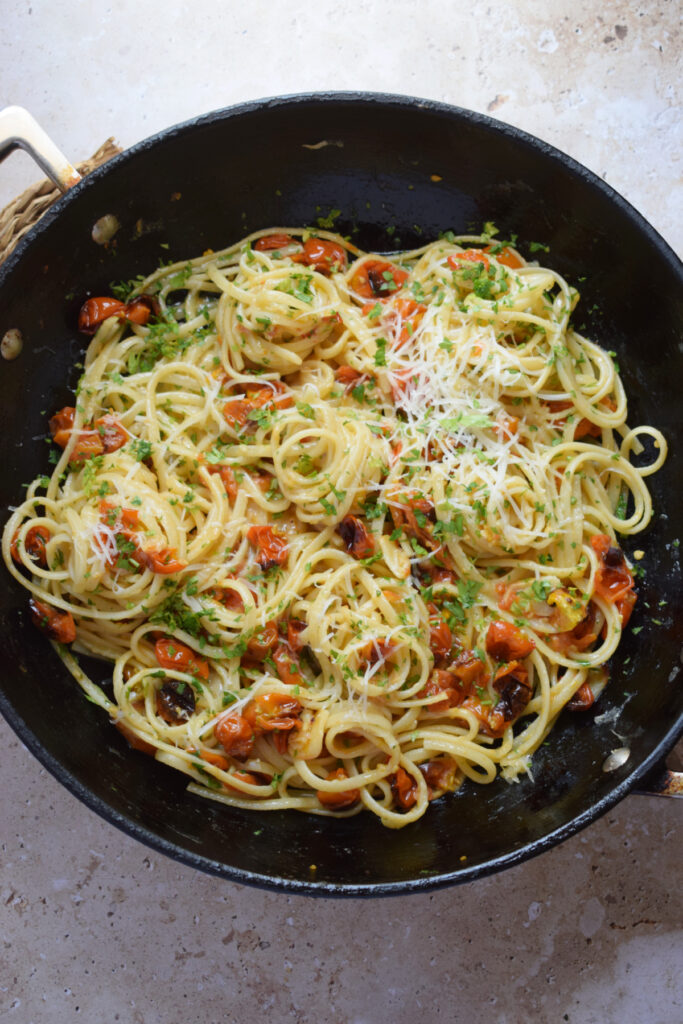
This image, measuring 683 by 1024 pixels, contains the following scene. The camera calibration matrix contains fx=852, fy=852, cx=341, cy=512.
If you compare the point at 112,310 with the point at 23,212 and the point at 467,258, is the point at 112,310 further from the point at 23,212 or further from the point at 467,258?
the point at 467,258

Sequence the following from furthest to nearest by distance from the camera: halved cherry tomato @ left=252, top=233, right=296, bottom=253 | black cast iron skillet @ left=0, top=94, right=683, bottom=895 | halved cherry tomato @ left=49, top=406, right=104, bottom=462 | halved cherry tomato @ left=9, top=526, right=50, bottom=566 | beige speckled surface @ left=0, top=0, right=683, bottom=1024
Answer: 1. halved cherry tomato @ left=252, top=233, right=296, bottom=253
2. beige speckled surface @ left=0, top=0, right=683, bottom=1024
3. halved cherry tomato @ left=49, top=406, right=104, bottom=462
4. halved cherry tomato @ left=9, top=526, right=50, bottom=566
5. black cast iron skillet @ left=0, top=94, right=683, bottom=895

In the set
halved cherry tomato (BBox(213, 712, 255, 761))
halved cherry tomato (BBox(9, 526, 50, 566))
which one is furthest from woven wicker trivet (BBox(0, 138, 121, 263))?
halved cherry tomato (BBox(213, 712, 255, 761))

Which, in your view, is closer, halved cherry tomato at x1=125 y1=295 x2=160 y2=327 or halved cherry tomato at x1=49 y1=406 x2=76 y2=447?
halved cherry tomato at x1=49 y1=406 x2=76 y2=447

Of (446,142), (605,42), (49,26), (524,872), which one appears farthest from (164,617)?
(605,42)

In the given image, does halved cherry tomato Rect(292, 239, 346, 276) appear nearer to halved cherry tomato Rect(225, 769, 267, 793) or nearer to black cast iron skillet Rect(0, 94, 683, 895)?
black cast iron skillet Rect(0, 94, 683, 895)

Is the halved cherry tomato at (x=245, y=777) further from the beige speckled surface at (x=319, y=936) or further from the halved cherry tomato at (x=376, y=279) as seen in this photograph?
the halved cherry tomato at (x=376, y=279)

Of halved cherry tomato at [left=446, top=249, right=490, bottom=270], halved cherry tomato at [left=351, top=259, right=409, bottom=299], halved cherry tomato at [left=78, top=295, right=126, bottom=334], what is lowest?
halved cherry tomato at [left=446, top=249, right=490, bottom=270]

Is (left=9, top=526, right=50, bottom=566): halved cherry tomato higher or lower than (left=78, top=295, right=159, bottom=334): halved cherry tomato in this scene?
lower

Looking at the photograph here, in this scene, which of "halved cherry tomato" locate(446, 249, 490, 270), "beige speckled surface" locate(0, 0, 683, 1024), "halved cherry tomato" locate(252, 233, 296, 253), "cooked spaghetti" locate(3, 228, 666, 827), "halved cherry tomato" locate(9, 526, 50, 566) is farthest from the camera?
"halved cherry tomato" locate(252, 233, 296, 253)

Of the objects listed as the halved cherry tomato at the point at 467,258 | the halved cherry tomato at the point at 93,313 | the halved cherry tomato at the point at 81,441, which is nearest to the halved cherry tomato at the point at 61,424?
the halved cherry tomato at the point at 81,441

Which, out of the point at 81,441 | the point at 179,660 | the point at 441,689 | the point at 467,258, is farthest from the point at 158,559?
the point at 467,258
